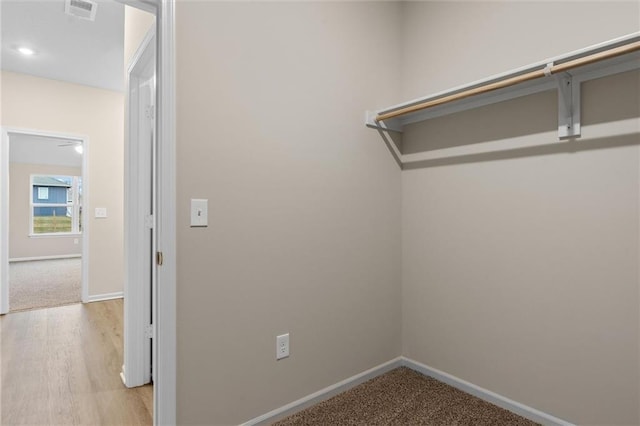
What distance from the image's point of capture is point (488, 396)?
1903mm

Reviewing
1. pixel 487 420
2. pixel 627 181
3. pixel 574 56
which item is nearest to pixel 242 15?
pixel 574 56

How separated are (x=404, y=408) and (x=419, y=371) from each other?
0.45 m

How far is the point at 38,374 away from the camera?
2.33m

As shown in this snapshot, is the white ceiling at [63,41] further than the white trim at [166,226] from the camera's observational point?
→ Yes

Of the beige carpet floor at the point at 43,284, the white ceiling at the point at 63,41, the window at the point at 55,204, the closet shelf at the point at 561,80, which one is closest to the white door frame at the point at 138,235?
the white ceiling at the point at 63,41

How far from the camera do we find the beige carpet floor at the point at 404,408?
1.73m

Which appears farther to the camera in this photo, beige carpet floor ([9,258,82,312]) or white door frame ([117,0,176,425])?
beige carpet floor ([9,258,82,312])

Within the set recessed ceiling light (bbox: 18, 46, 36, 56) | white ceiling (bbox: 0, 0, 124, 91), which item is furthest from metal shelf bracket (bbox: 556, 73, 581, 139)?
recessed ceiling light (bbox: 18, 46, 36, 56)

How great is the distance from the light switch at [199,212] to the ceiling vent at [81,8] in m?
2.27

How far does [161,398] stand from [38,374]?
155 centimetres

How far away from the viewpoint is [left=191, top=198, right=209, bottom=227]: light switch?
4.85 ft

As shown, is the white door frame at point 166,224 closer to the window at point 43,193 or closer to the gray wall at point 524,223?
the gray wall at point 524,223

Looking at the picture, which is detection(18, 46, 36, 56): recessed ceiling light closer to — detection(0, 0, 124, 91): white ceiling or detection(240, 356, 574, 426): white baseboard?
detection(0, 0, 124, 91): white ceiling

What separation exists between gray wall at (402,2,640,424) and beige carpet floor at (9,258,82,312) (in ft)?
13.9
